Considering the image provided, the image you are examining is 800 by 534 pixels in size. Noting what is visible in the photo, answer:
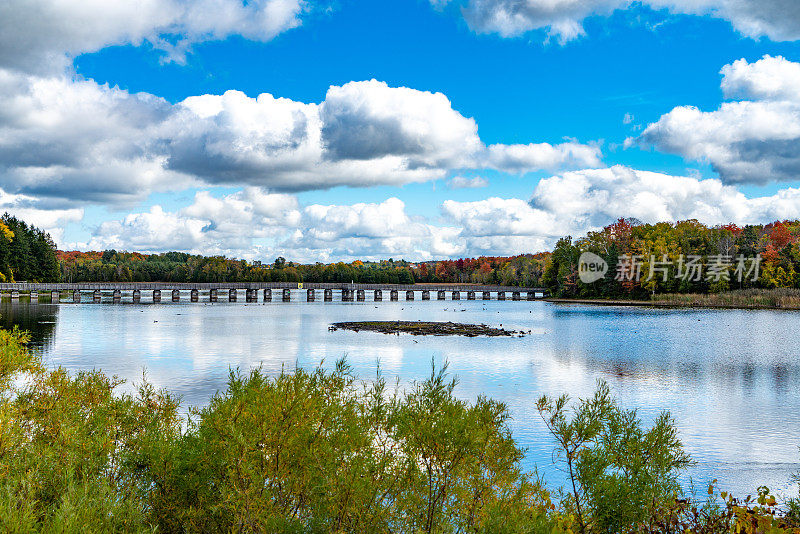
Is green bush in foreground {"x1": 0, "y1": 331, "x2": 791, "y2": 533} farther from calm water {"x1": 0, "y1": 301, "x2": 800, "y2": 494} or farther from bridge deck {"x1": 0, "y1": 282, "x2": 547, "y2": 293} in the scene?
bridge deck {"x1": 0, "y1": 282, "x2": 547, "y2": 293}

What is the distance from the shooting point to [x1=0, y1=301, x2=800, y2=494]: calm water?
20.9m

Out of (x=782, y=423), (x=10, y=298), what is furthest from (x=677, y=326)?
(x=10, y=298)

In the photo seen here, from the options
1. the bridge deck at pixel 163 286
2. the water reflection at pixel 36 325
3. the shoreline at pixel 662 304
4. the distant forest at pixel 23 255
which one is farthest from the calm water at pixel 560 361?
the distant forest at pixel 23 255

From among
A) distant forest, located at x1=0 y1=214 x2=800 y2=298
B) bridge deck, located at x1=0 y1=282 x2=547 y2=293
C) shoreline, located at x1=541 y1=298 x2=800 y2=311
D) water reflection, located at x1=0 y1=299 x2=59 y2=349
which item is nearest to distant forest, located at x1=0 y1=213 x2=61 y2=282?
distant forest, located at x1=0 y1=214 x2=800 y2=298

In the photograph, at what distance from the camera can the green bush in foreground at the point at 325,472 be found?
23.6ft

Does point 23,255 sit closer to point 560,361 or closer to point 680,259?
point 560,361

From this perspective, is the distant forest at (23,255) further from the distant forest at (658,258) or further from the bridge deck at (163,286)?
the bridge deck at (163,286)

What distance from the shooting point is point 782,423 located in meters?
23.0

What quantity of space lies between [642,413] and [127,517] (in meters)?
22.8

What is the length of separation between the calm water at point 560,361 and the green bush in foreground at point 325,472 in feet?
8.46

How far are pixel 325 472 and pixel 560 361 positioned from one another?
36.0m

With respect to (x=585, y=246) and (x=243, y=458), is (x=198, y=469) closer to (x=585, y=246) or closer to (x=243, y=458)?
(x=243, y=458)

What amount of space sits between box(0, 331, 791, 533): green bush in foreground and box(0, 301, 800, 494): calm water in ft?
8.46

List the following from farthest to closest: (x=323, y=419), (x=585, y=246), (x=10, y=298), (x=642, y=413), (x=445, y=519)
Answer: (x=585, y=246) → (x=10, y=298) → (x=642, y=413) → (x=323, y=419) → (x=445, y=519)
